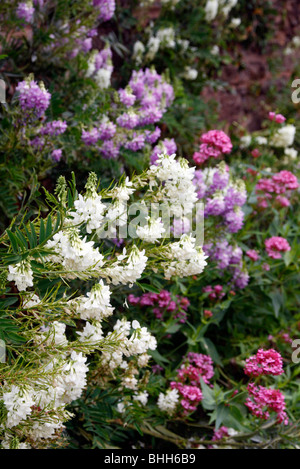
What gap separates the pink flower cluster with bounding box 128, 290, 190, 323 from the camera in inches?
82.7

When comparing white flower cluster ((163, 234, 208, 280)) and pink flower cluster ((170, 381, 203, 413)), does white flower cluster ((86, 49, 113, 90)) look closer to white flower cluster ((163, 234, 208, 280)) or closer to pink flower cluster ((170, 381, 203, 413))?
white flower cluster ((163, 234, 208, 280))

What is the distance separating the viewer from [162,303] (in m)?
2.09

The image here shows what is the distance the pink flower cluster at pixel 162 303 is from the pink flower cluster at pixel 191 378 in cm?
18

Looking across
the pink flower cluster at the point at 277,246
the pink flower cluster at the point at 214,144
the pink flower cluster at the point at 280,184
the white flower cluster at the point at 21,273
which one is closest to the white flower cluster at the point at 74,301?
the white flower cluster at the point at 21,273

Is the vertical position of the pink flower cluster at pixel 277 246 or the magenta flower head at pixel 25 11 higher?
the magenta flower head at pixel 25 11

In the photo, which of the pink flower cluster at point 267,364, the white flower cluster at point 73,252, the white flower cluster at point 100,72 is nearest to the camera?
the white flower cluster at point 73,252

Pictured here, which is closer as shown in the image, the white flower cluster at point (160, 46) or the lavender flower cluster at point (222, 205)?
the lavender flower cluster at point (222, 205)

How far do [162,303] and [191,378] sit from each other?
318 mm

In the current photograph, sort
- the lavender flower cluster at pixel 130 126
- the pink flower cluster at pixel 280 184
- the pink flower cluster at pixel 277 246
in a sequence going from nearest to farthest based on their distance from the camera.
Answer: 1. the lavender flower cluster at pixel 130 126
2. the pink flower cluster at pixel 277 246
3. the pink flower cluster at pixel 280 184

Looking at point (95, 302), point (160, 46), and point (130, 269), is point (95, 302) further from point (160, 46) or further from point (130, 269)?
point (160, 46)

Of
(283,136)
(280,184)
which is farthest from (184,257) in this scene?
(283,136)

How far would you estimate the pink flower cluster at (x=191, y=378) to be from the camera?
1.97 metres

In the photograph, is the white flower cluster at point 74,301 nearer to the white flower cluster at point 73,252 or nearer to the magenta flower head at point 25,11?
the white flower cluster at point 73,252

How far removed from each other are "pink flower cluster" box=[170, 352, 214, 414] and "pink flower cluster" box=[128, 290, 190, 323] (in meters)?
0.18
